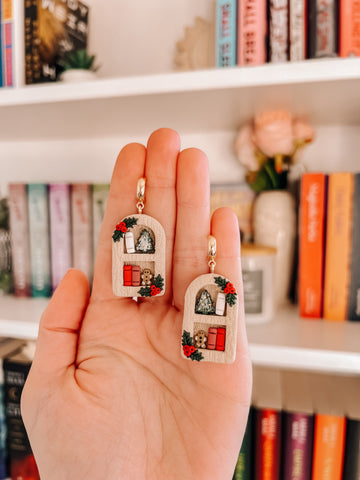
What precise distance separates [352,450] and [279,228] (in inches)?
18.0

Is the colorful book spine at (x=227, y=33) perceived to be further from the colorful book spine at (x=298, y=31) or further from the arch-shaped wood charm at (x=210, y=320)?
the arch-shaped wood charm at (x=210, y=320)

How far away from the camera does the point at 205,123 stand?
89 centimetres

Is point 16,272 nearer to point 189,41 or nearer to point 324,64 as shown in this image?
point 189,41

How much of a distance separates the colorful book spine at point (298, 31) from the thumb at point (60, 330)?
1.85 feet

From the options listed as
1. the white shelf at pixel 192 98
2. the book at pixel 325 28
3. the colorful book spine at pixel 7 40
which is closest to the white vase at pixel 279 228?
the white shelf at pixel 192 98

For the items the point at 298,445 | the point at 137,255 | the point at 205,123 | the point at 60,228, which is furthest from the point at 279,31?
the point at 298,445

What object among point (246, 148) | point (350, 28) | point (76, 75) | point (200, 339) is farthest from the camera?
point (246, 148)

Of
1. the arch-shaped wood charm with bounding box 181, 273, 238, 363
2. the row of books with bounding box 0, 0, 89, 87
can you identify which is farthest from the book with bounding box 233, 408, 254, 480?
the row of books with bounding box 0, 0, 89, 87

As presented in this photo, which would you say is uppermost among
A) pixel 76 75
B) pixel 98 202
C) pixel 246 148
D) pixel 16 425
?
pixel 76 75

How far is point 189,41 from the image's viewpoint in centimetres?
86

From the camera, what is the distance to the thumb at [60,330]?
1.80ft

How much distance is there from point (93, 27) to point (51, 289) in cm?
71

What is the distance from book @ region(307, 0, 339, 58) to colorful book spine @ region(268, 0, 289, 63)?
5 cm

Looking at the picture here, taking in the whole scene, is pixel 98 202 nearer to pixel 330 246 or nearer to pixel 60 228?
pixel 60 228
